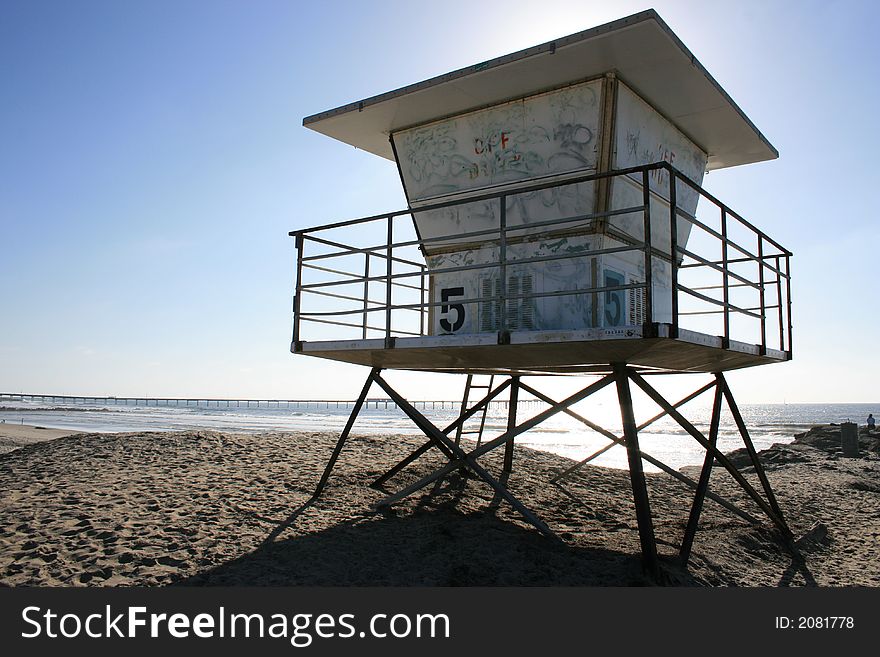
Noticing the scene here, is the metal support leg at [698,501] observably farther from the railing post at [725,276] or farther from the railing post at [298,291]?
the railing post at [298,291]

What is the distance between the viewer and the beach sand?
6.48 m

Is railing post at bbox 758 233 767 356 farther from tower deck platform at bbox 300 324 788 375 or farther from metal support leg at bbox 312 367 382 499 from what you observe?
metal support leg at bbox 312 367 382 499

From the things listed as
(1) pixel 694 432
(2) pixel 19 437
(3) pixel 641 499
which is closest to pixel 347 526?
(3) pixel 641 499

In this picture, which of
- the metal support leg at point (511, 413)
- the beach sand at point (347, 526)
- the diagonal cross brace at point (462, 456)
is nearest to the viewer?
the beach sand at point (347, 526)

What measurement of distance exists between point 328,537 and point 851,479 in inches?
473

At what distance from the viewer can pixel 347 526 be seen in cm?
792

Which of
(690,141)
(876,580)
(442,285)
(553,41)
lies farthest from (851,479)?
(553,41)

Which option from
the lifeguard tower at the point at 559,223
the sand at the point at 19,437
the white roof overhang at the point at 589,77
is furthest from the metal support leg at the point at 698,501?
Result: the sand at the point at 19,437

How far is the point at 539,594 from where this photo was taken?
5887mm

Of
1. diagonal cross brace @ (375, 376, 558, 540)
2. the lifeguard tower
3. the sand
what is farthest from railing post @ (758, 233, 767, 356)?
the sand

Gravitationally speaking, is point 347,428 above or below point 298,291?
below

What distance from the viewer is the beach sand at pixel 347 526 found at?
648 cm

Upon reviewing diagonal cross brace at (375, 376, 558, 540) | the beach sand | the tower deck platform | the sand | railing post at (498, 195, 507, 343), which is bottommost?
the sand

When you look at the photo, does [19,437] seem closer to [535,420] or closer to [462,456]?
[462,456]
